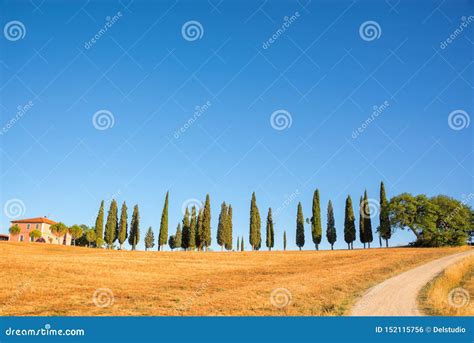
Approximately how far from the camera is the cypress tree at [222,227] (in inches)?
2621

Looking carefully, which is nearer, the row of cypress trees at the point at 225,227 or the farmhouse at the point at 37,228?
the row of cypress trees at the point at 225,227

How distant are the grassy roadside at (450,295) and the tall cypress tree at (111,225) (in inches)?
2146

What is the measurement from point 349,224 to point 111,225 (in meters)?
40.7

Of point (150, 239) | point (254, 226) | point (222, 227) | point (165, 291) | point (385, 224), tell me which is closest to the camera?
point (165, 291)

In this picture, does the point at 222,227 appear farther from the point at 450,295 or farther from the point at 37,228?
the point at 450,295

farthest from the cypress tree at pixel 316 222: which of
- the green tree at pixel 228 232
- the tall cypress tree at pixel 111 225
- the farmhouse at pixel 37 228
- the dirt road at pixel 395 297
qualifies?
the farmhouse at pixel 37 228

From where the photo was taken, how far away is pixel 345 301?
1588cm

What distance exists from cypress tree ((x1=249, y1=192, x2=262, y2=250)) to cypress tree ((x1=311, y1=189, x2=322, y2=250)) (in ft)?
31.1
